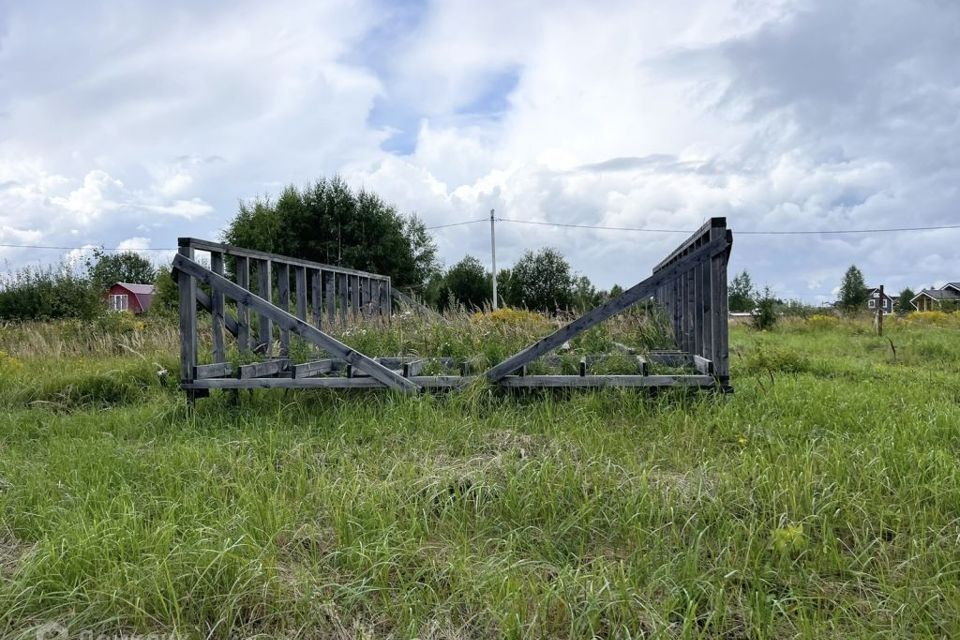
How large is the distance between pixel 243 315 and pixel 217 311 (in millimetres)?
354

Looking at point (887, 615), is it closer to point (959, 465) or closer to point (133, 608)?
point (959, 465)

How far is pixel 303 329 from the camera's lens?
5.31m

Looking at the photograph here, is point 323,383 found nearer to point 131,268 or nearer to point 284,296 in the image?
point 284,296

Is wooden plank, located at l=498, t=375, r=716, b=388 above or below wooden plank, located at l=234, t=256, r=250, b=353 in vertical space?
below

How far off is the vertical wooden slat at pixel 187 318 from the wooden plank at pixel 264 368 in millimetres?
424

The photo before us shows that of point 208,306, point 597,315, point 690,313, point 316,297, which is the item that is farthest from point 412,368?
point 690,313

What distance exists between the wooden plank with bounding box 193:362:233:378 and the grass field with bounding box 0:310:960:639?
27.5 inches

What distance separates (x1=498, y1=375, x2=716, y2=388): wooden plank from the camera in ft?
16.4

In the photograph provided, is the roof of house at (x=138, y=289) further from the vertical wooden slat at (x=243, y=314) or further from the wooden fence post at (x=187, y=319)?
the wooden fence post at (x=187, y=319)

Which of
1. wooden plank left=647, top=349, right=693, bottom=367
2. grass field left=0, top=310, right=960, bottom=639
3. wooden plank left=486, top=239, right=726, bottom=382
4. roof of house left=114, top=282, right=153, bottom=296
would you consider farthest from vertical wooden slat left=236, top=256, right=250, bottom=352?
roof of house left=114, top=282, right=153, bottom=296

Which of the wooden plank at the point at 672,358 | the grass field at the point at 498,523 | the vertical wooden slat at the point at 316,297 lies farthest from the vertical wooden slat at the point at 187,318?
the wooden plank at the point at 672,358

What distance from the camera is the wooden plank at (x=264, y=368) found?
5499 mm

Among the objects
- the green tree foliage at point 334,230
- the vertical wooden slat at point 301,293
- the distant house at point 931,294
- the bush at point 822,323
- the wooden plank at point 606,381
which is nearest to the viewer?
the wooden plank at point 606,381

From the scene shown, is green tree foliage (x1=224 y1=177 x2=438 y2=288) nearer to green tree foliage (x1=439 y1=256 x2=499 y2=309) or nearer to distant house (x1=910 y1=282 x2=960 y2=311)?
green tree foliage (x1=439 y1=256 x2=499 y2=309)
